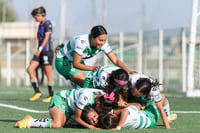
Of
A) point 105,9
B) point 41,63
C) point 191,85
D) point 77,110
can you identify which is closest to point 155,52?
point 191,85

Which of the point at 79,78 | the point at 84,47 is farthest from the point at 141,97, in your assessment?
the point at 79,78

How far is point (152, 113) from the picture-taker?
9164 mm

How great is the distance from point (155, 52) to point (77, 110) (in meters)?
15.1

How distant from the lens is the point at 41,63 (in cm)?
1528

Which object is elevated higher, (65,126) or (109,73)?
(109,73)

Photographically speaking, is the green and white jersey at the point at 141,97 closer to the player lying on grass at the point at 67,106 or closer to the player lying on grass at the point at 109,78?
the player lying on grass at the point at 109,78

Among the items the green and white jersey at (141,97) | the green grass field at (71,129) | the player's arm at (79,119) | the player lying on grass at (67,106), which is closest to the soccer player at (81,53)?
the green and white jersey at (141,97)

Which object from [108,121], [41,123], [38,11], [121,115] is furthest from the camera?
[38,11]

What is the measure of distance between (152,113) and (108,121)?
3.12 ft

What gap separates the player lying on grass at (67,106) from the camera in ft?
27.5

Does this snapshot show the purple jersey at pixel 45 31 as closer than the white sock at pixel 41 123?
No

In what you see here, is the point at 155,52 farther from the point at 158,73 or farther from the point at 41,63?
the point at 41,63

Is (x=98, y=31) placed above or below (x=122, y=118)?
above

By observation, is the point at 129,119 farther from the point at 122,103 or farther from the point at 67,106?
the point at 67,106
